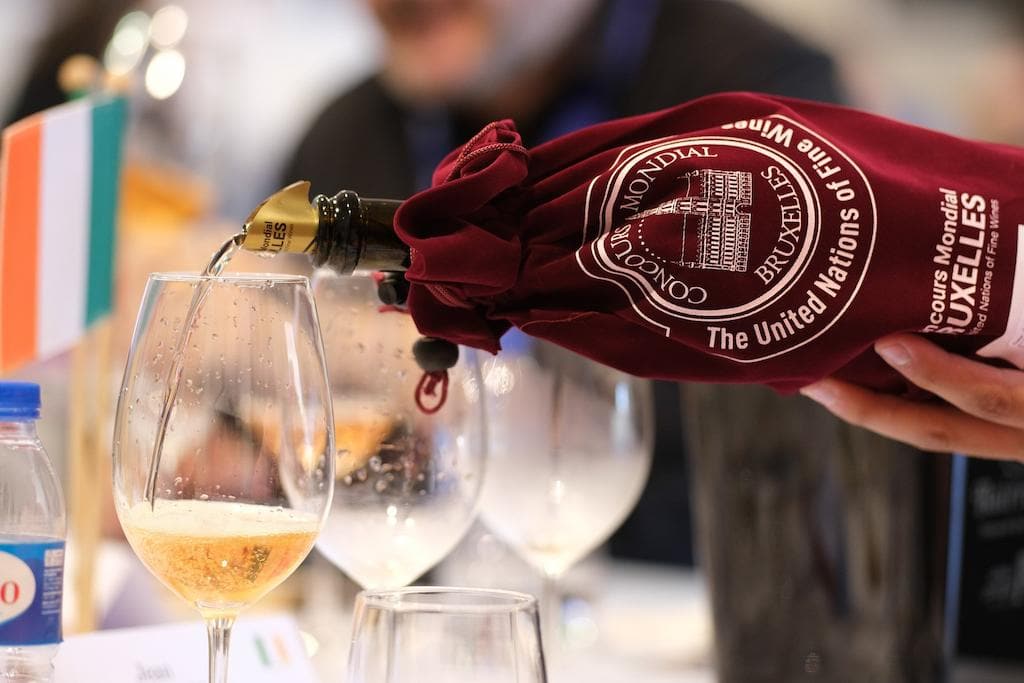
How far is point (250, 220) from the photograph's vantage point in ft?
1.68

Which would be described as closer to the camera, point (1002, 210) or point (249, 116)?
point (1002, 210)

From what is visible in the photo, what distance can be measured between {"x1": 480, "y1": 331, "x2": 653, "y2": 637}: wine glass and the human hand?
228 millimetres

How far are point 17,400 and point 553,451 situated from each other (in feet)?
1.16

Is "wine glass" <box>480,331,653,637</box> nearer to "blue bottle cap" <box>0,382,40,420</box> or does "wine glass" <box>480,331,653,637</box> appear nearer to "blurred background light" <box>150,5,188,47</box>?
"blue bottle cap" <box>0,382,40,420</box>

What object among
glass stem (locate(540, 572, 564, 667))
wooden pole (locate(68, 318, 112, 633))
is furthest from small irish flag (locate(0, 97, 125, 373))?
glass stem (locate(540, 572, 564, 667))

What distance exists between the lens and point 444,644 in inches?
16.4

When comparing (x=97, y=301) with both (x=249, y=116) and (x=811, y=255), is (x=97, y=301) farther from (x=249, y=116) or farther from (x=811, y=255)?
(x=249, y=116)

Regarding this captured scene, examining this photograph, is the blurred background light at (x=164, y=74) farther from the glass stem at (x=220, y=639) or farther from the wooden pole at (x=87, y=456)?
the glass stem at (x=220, y=639)

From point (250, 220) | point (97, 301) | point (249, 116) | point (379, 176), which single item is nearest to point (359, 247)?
→ point (250, 220)

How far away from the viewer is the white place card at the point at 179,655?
0.62 m

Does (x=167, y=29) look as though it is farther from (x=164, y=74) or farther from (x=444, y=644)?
(x=444, y=644)

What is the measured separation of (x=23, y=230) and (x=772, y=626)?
0.54 metres

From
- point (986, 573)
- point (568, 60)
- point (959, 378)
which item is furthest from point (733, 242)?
point (568, 60)

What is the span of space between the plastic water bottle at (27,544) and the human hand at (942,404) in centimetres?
36
